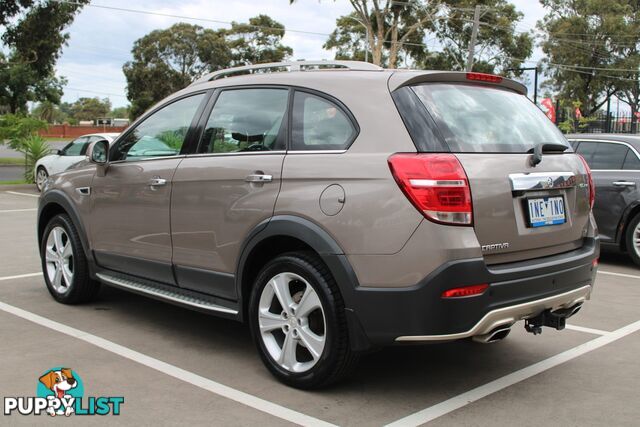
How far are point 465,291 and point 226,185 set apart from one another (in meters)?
1.69

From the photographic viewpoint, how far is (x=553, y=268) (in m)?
4.00

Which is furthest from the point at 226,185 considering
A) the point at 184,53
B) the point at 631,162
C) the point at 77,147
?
the point at 184,53

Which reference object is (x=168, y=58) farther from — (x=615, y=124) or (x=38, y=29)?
(x=615, y=124)

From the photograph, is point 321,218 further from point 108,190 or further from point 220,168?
point 108,190

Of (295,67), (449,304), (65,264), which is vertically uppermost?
(295,67)

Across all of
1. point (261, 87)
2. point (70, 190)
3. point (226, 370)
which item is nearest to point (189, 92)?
point (261, 87)

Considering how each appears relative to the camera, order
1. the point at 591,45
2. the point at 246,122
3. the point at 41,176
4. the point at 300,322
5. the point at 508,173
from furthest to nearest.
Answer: the point at 591,45
the point at 41,176
the point at 246,122
the point at 300,322
the point at 508,173

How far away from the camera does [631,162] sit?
880 cm

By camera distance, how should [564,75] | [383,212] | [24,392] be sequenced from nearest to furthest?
[383,212], [24,392], [564,75]

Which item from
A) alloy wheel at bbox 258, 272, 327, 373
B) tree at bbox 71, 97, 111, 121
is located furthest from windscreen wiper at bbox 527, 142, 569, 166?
tree at bbox 71, 97, 111, 121

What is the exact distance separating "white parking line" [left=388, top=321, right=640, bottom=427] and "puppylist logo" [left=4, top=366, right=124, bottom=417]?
1557 millimetres

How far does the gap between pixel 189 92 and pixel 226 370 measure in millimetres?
2036

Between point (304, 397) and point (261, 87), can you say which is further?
point (261, 87)

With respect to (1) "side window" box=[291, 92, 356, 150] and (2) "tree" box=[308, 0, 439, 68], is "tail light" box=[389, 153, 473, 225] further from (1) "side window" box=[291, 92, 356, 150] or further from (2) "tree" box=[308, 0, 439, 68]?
(2) "tree" box=[308, 0, 439, 68]
